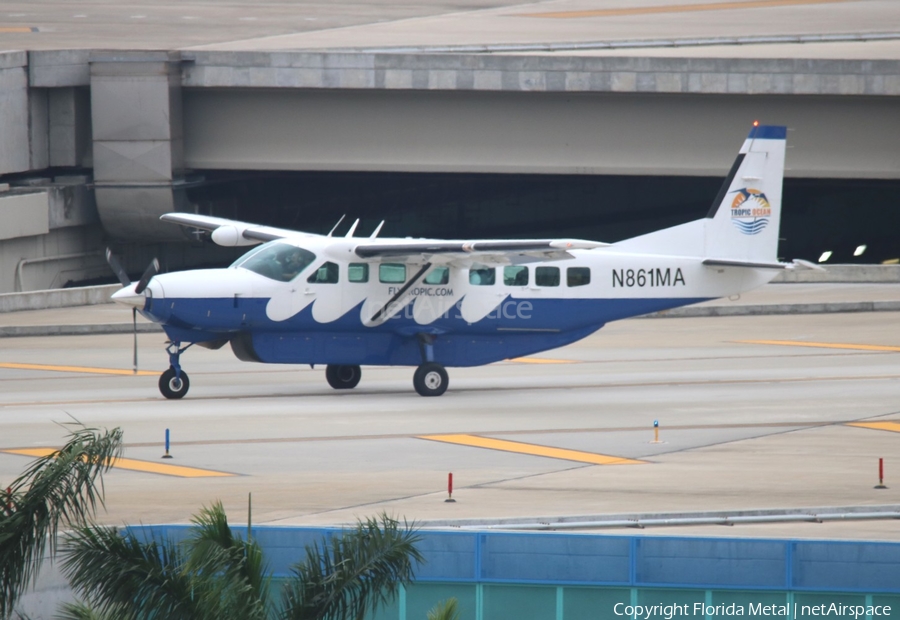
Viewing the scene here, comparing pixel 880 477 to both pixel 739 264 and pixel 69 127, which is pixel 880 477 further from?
pixel 69 127

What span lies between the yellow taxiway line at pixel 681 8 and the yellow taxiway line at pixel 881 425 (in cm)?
2828

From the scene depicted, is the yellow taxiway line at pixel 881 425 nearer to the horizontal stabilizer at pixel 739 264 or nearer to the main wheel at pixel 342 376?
the horizontal stabilizer at pixel 739 264

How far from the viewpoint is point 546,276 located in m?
22.9

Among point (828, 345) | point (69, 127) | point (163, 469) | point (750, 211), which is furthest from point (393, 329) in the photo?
point (69, 127)

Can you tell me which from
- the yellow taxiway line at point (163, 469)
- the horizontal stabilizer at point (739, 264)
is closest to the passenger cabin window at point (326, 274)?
the yellow taxiway line at point (163, 469)

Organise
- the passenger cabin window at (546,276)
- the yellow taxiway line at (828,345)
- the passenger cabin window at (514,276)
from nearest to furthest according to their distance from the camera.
Result: the passenger cabin window at (514,276)
the passenger cabin window at (546,276)
the yellow taxiway line at (828,345)

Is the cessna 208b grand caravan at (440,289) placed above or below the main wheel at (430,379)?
above

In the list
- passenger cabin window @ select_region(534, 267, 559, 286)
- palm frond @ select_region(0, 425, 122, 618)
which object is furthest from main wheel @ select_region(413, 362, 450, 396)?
palm frond @ select_region(0, 425, 122, 618)

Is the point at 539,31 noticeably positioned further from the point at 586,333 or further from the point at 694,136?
the point at 586,333

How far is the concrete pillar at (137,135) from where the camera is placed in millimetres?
36469

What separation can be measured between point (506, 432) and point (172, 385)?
5.82 meters

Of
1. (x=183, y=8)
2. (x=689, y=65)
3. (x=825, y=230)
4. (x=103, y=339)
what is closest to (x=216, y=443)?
(x=103, y=339)

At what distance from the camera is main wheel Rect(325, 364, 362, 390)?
912 inches

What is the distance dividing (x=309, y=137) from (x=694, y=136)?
10.4m
